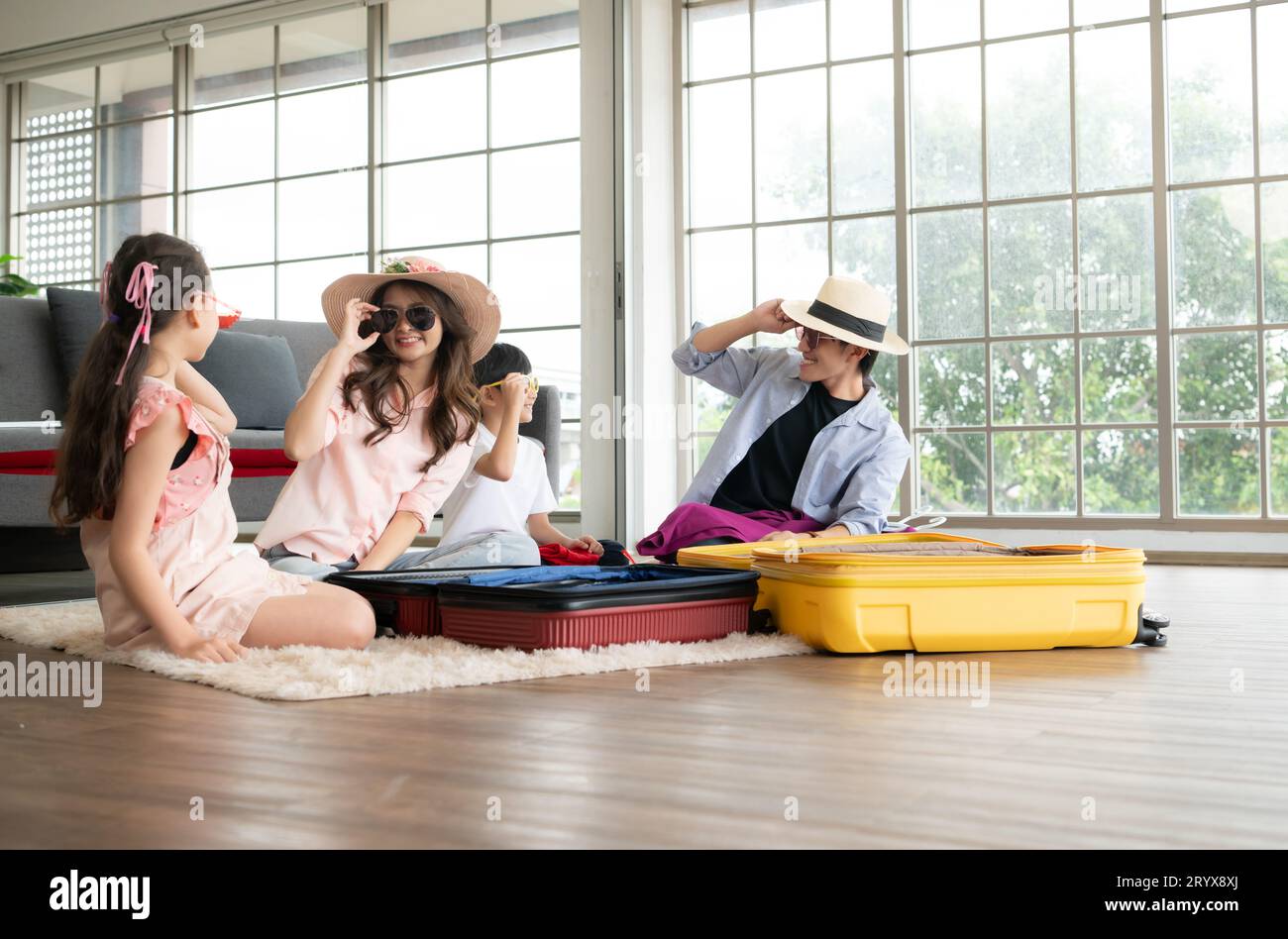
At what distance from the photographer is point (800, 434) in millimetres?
3088

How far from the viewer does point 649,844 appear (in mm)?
918

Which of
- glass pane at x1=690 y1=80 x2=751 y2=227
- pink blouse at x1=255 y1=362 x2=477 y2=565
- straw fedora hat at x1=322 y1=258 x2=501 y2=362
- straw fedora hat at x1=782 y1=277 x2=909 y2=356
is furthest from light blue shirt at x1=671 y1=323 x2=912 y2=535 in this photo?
glass pane at x1=690 y1=80 x2=751 y2=227

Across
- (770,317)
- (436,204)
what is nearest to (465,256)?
(436,204)

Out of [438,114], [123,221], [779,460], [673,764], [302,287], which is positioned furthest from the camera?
[438,114]

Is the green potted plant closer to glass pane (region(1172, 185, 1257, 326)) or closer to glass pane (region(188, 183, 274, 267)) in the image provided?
glass pane (region(188, 183, 274, 267))

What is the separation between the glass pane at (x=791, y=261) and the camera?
527 cm

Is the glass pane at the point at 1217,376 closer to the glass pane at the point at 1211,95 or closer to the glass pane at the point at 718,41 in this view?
the glass pane at the point at 1211,95

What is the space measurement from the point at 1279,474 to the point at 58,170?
14.0 feet

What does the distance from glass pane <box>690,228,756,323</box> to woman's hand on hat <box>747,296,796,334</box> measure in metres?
2.45

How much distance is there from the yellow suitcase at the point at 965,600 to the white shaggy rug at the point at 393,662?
12 cm

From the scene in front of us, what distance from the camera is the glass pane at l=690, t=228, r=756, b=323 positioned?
5.45m

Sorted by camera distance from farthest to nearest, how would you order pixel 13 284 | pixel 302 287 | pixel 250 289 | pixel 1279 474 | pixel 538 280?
pixel 538 280, pixel 302 287, pixel 250 289, pixel 1279 474, pixel 13 284

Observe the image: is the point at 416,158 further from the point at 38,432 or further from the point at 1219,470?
the point at 1219,470

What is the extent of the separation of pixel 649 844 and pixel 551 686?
783 millimetres
